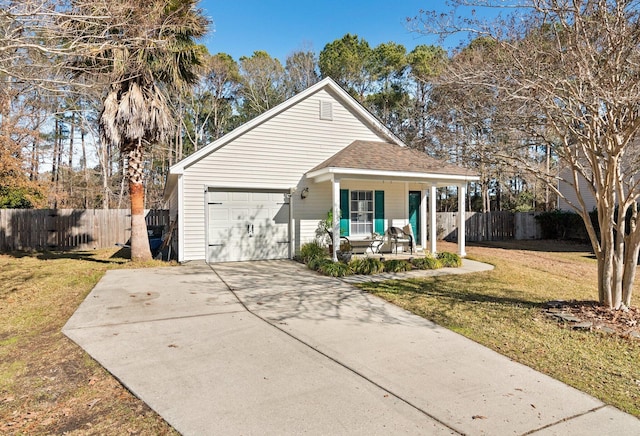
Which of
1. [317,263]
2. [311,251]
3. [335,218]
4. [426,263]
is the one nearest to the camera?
[317,263]

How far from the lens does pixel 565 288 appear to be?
7801mm

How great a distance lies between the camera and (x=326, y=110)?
12312 millimetres

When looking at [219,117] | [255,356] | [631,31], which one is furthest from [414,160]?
[219,117]

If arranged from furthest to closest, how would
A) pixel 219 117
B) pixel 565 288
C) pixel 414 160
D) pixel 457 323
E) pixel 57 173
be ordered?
pixel 219 117, pixel 57 173, pixel 414 160, pixel 565 288, pixel 457 323

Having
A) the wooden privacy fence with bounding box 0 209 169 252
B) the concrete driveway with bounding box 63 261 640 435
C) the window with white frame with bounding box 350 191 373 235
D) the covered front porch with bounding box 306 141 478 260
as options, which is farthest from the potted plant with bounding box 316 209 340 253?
the wooden privacy fence with bounding box 0 209 169 252

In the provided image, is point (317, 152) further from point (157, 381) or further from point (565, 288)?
point (157, 381)

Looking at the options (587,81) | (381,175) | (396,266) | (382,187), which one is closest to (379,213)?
(382,187)

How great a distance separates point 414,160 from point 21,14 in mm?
10047

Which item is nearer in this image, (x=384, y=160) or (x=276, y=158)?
(x=384, y=160)

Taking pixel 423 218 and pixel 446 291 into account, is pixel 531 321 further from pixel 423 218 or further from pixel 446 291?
pixel 423 218

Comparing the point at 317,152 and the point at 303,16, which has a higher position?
the point at 303,16

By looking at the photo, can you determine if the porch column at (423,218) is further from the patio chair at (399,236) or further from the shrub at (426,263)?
the shrub at (426,263)

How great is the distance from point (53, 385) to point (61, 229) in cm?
1499

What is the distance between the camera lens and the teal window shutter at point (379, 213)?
498 inches
